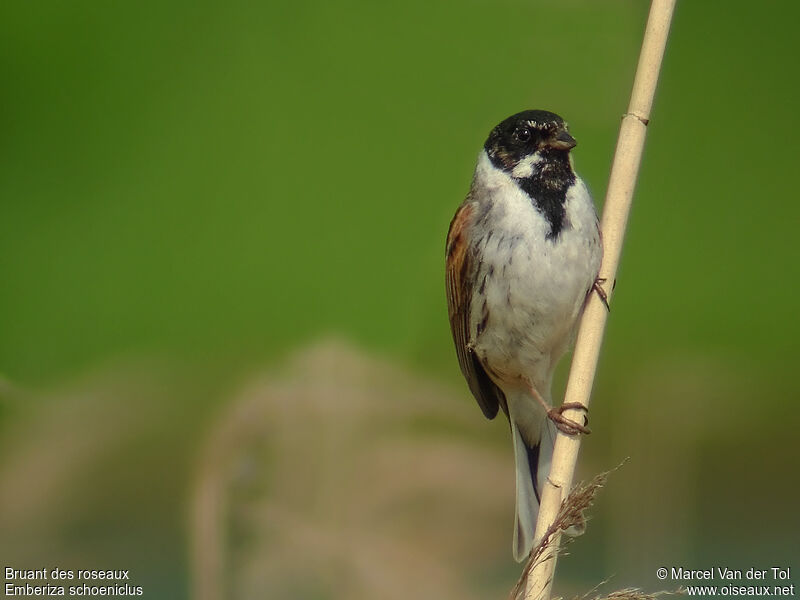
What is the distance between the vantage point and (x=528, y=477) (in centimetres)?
167

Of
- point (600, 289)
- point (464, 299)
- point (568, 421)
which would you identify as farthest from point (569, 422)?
point (464, 299)

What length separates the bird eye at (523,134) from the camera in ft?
4.88

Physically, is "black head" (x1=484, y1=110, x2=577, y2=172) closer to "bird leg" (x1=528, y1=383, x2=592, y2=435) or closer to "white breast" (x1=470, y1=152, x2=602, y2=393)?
"white breast" (x1=470, y1=152, x2=602, y2=393)

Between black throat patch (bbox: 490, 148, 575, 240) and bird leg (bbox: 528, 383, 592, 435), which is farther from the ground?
black throat patch (bbox: 490, 148, 575, 240)

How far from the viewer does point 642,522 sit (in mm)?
1898

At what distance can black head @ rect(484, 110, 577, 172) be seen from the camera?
1464 mm

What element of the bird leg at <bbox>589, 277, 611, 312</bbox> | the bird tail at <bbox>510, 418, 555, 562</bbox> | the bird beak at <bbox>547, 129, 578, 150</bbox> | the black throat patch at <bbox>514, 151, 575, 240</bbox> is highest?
the bird beak at <bbox>547, 129, 578, 150</bbox>

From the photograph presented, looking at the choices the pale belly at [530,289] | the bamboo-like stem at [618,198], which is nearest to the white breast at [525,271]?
the pale belly at [530,289]

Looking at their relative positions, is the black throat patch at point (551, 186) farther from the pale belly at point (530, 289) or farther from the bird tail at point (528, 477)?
the bird tail at point (528, 477)

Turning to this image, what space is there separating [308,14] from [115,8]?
0.37 meters

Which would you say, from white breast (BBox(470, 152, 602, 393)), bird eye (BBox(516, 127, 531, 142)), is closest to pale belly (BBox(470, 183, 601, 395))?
white breast (BBox(470, 152, 602, 393))

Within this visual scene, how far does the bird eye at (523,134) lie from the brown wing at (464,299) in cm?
14

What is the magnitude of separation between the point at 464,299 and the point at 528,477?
32 cm

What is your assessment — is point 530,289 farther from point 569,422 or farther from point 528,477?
point 528,477
